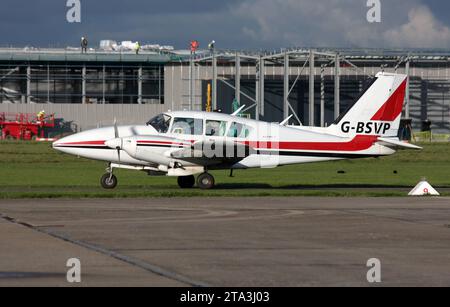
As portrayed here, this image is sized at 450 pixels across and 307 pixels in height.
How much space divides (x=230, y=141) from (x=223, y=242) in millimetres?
15210

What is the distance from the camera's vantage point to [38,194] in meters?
27.6

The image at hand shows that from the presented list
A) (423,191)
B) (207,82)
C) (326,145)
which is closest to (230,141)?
(326,145)

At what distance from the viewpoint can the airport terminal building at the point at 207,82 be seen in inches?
3364

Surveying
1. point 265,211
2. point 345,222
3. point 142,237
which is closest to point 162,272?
point 142,237

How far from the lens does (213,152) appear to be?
103 feet

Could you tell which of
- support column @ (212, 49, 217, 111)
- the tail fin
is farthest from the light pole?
the tail fin

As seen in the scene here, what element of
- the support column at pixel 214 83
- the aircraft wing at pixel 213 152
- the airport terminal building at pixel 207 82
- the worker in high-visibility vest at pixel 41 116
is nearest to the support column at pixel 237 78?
the airport terminal building at pixel 207 82

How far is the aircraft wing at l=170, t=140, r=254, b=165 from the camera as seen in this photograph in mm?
31203

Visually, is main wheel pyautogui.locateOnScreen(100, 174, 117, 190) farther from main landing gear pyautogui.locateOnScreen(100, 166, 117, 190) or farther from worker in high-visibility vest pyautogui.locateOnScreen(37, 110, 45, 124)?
worker in high-visibility vest pyautogui.locateOnScreen(37, 110, 45, 124)

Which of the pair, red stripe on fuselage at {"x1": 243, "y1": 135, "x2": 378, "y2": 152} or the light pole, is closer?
red stripe on fuselage at {"x1": 243, "y1": 135, "x2": 378, "y2": 152}

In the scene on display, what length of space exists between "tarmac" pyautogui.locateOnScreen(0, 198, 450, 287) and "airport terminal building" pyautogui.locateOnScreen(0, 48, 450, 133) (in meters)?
58.9

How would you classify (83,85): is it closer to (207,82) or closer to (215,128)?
(207,82)

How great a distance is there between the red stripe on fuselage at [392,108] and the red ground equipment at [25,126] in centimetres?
6265
